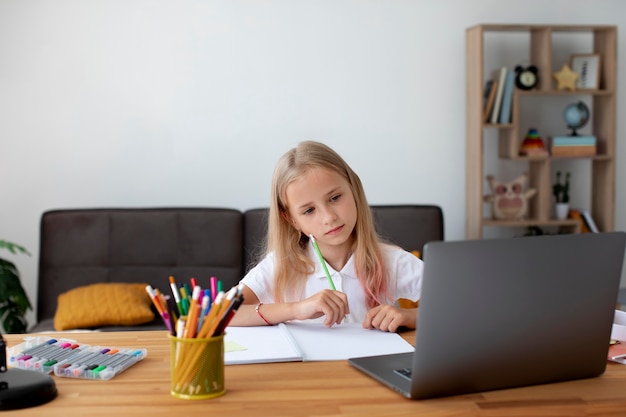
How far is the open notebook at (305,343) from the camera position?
1469 millimetres

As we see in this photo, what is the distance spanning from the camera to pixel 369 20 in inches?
154

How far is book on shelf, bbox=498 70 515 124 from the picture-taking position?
378 centimetres

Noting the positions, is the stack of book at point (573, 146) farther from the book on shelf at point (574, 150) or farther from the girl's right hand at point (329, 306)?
the girl's right hand at point (329, 306)

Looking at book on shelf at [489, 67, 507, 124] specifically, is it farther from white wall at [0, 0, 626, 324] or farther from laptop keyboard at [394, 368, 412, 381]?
laptop keyboard at [394, 368, 412, 381]

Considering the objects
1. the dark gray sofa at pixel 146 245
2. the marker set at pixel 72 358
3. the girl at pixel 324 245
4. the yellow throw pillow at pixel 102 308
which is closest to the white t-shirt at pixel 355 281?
the girl at pixel 324 245

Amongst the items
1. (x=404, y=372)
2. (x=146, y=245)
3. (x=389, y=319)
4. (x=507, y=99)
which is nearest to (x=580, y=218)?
(x=507, y=99)

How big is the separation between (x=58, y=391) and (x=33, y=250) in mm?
2677

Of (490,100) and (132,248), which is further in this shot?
(490,100)

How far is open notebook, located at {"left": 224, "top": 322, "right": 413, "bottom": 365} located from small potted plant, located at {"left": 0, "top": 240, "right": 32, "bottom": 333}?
185 centimetres

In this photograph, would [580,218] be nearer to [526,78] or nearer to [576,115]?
[576,115]

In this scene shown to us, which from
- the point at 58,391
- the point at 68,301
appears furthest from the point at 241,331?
the point at 68,301

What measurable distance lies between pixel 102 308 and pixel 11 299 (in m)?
0.58

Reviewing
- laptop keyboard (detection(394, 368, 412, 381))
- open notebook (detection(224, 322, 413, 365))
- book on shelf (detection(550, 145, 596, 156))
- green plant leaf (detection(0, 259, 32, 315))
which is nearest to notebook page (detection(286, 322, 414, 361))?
open notebook (detection(224, 322, 413, 365))

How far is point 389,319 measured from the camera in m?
1.66
